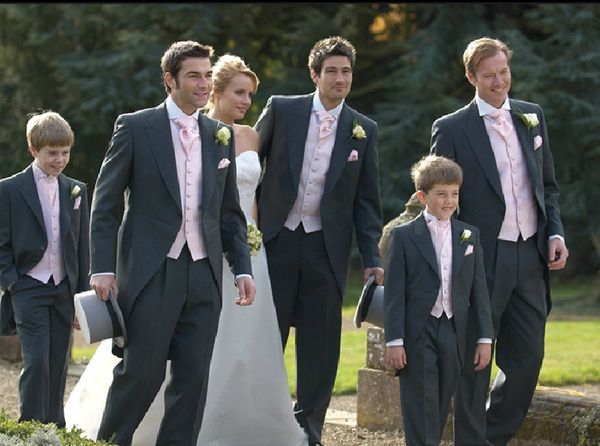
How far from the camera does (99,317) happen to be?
5.48 meters

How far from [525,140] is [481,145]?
215mm

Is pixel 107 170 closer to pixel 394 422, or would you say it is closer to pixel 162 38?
pixel 394 422

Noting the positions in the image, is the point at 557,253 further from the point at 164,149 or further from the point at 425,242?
the point at 164,149

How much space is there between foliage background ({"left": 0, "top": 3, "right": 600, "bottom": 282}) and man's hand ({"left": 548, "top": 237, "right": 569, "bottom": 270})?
11.8m

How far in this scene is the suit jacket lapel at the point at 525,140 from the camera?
6133 millimetres

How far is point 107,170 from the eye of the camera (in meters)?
5.60

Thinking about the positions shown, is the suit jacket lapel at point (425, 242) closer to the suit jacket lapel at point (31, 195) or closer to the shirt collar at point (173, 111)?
the shirt collar at point (173, 111)

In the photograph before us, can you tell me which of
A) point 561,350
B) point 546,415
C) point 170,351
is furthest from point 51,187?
point 561,350

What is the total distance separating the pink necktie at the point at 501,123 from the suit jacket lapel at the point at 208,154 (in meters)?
1.30

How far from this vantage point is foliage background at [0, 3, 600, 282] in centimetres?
1900

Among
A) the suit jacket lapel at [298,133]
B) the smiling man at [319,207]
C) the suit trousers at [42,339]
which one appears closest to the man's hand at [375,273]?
the smiling man at [319,207]

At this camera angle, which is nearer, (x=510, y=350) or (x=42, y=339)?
(x=510, y=350)

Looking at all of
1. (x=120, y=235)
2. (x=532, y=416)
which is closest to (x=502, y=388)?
(x=532, y=416)

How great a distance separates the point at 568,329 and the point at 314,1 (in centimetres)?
1025
